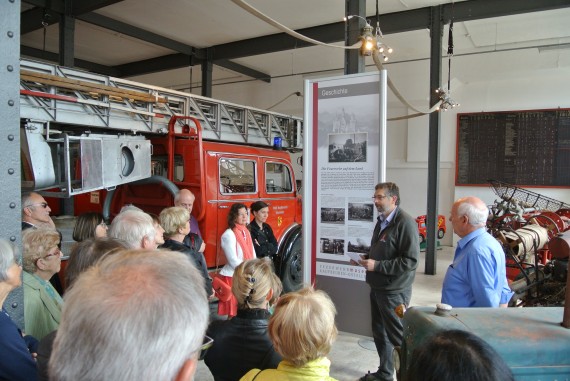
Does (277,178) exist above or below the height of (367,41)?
below

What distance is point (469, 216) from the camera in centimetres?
248

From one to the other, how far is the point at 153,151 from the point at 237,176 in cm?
104

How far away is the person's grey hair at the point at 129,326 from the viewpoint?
66cm

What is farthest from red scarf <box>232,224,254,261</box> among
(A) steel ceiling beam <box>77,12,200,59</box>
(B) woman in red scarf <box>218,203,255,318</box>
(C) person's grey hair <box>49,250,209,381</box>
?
(A) steel ceiling beam <box>77,12,200,59</box>

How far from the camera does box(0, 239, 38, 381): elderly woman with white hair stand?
1.36 metres

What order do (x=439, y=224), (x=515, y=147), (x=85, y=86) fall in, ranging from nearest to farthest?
(x=85, y=86), (x=515, y=147), (x=439, y=224)

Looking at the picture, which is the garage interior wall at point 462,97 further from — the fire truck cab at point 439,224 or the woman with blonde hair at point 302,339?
the woman with blonde hair at point 302,339

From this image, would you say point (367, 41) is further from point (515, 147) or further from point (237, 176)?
point (515, 147)

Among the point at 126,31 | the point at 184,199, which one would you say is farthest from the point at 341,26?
the point at 184,199

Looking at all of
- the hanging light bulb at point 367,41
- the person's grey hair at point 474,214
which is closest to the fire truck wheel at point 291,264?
the hanging light bulb at point 367,41

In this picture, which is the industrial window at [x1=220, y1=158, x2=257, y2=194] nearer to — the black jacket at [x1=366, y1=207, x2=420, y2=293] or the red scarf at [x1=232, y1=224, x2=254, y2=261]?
the red scarf at [x1=232, y1=224, x2=254, y2=261]

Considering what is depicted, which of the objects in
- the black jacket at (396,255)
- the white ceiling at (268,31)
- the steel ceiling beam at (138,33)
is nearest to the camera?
the black jacket at (396,255)

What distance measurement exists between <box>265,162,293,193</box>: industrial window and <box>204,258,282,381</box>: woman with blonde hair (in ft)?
12.1

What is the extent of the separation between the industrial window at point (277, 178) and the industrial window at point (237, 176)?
0.33m
